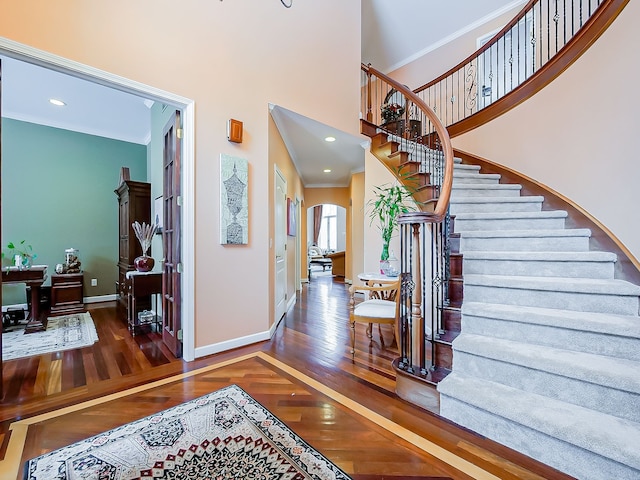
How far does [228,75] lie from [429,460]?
3.33 metres

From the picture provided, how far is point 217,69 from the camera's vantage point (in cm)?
264

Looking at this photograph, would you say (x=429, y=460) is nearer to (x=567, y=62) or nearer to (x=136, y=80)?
(x=136, y=80)

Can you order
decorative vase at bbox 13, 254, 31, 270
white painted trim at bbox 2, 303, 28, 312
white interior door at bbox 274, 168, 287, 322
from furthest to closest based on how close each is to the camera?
white painted trim at bbox 2, 303, 28, 312 < white interior door at bbox 274, 168, 287, 322 < decorative vase at bbox 13, 254, 31, 270

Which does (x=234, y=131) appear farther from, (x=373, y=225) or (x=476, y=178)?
(x=476, y=178)

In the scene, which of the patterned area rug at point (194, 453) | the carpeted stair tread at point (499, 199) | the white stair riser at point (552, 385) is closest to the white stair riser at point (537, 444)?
the white stair riser at point (552, 385)

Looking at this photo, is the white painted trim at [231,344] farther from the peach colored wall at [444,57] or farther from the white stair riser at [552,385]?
the peach colored wall at [444,57]

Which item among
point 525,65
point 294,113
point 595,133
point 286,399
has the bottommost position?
point 286,399

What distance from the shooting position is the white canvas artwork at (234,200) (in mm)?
2662

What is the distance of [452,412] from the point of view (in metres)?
1.62

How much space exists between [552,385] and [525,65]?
12.1 feet

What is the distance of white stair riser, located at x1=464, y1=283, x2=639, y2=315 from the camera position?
1693 millimetres

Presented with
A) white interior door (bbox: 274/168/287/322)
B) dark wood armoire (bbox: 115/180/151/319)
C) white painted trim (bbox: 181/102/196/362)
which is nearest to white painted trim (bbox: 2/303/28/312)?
dark wood armoire (bbox: 115/180/151/319)

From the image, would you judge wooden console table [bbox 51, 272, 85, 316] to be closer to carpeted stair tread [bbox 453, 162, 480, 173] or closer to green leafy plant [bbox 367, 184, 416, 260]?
green leafy plant [bbox 367, 184, 416, 260]

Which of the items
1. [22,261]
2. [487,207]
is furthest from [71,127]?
[487,207]
